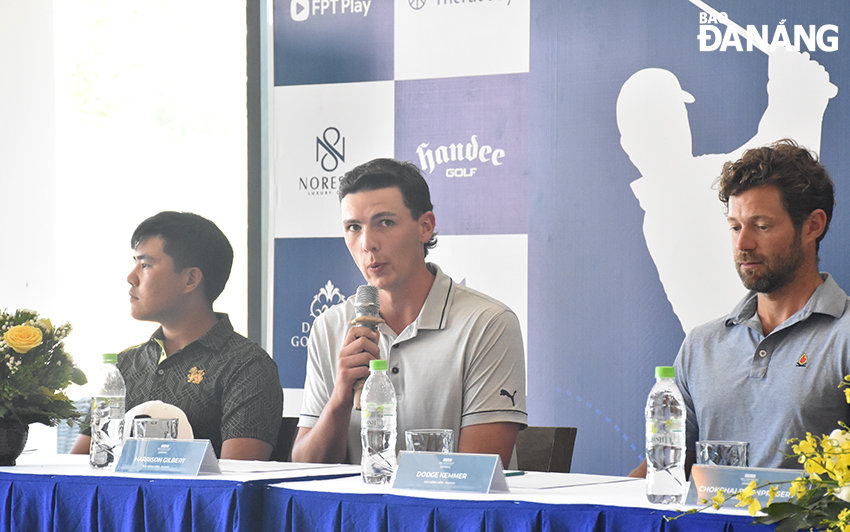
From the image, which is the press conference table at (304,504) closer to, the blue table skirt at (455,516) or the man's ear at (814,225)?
the blue table skirt at (455,516)

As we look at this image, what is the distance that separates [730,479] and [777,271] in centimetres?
95

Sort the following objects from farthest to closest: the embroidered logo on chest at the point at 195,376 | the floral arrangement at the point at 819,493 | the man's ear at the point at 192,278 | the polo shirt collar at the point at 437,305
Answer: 1. the man's ear at the point at 192,278
2. the embroidered logo on chest at the point at 195,376
3. the polo shirt collar at the point at 437,305
4. the floral arrangement at the point at 819,493

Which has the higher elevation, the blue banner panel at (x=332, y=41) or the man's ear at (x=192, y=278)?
the blue banner panel at (x=332, y=41)

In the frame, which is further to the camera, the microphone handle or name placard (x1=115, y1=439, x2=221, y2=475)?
the microphone handle

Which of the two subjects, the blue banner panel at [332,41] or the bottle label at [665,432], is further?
the blue banner panel at [332,41]

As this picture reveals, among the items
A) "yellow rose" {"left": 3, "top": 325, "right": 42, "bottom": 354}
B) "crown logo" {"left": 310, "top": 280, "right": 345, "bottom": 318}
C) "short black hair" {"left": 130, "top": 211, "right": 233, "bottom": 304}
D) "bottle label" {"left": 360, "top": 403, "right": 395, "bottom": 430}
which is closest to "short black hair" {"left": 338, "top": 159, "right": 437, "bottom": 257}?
"short black hair" {"left": 130, "top": 211, "right": 233, "bottom": 304}

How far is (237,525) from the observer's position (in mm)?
1555

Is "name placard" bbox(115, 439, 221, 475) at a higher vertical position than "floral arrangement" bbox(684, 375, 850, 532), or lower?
lower

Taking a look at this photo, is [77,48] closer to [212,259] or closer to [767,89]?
[212,259]

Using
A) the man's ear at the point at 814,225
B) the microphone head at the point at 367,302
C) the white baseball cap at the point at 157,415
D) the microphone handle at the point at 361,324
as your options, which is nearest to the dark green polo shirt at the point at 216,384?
the white baseball cap at the point at 157,415

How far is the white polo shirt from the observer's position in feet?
7.26

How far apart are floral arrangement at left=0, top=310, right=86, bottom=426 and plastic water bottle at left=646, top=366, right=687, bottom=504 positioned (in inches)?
50.1

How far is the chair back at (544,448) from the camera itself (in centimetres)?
235

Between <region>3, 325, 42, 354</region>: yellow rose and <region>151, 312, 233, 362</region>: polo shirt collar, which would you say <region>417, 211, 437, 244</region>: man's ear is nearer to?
<region>151, 312, 233, 362</region>: polo shirt collar
